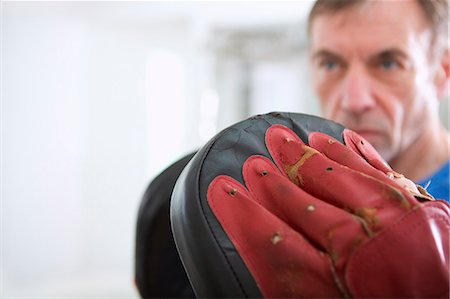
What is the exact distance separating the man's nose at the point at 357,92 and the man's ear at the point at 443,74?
21cm

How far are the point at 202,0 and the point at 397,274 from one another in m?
3.00

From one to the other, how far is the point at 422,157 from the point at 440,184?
0.69ft

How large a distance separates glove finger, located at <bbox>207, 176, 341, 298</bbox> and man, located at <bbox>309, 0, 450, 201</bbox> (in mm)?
617

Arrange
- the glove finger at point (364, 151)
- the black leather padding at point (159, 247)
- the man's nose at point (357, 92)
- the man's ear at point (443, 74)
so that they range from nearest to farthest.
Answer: the glove finger at point (364, 151) < the black leather padding at point (159, 247) < the man's nose at point (357, 92) < the man's ear at point (443, 74)

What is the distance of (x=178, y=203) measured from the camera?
449 mm

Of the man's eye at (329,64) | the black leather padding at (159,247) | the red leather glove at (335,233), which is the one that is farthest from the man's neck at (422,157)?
the red leather glove at (335,233)

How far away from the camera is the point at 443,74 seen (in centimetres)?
113

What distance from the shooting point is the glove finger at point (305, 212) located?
15.7 inches

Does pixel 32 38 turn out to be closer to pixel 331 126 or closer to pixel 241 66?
pixel 241 66

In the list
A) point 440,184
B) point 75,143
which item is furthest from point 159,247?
point 75,143

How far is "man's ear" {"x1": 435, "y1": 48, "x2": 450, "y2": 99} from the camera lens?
111cm

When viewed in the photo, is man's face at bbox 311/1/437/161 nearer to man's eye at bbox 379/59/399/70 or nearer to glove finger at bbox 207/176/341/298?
man's eye at bbox 379/59/399/70

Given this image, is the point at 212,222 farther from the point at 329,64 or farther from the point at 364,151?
the point at 329,64

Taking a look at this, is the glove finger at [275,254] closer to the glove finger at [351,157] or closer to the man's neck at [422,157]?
the glove finger at [351,157]
